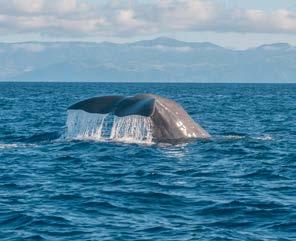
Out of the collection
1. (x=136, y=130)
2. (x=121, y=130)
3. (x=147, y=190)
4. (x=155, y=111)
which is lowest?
(x=147, y=190)

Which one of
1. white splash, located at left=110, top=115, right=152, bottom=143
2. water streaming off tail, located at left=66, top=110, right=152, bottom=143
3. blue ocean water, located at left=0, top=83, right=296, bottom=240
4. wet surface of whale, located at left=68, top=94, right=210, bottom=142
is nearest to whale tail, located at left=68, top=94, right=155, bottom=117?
wet surface of whale, located at left=68, top=94, right=210, bottom=142

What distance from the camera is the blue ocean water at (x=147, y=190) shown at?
1104cm

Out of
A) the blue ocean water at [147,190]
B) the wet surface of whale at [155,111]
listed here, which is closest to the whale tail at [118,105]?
the wet surface of whale at [155,111]

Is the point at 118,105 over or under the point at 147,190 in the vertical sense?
over

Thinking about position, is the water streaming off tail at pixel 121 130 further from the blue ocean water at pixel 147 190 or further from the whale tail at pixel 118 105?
the blue ocean water at pixel 147 190

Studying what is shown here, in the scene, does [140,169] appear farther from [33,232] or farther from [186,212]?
[33,232]

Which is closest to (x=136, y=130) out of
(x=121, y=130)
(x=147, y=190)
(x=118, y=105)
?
(x=121, y=130)

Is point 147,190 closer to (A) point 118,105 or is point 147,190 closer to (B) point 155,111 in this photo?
(A) point 118,105

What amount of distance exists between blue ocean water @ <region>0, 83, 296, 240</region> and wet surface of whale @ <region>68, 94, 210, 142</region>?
40cm

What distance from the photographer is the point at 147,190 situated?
45.4 ft

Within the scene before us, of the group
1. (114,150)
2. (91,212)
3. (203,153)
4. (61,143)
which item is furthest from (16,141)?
(91,212)

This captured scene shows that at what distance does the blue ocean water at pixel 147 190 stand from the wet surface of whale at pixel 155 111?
401 millimetres

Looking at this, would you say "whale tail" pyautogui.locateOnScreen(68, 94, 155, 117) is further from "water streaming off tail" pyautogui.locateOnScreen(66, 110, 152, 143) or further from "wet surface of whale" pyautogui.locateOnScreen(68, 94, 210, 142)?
"water streaming off tail" pyautogui.locateOnScreen(66, 110, 152, 143)

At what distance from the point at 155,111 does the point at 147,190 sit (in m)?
4.94
